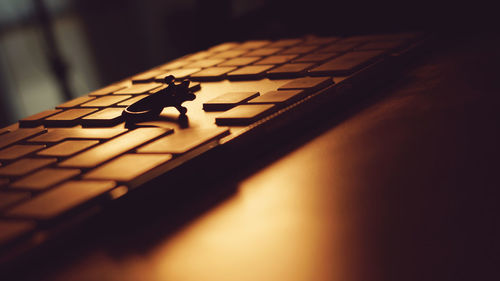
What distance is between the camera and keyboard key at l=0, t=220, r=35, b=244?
73 cm

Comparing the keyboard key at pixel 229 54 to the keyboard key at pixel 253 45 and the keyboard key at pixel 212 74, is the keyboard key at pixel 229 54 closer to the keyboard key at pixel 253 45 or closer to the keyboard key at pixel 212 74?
the keyboard key at pixel 253 45

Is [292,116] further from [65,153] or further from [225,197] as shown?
[65,153]

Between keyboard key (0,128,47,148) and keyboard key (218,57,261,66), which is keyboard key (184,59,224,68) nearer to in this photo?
keyboard key (218,57,261,66)

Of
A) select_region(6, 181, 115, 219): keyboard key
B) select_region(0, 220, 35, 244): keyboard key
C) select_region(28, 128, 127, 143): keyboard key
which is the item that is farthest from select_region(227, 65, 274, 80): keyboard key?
select_region(0, 220, 35, 244): keyboard key

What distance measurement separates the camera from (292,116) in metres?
1.22

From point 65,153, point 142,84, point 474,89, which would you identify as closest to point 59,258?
point 65,153

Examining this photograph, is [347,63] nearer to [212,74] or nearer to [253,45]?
[212,74]

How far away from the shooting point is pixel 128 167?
94 cm

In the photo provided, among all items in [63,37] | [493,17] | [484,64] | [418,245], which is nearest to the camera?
[418,245]

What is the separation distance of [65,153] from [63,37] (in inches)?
200

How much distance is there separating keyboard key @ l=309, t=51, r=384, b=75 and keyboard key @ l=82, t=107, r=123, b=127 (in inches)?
→ 24.0

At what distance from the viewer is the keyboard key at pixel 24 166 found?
1.05 metres

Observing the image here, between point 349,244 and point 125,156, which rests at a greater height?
point 125,156

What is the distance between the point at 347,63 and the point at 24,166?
988 millimetres
